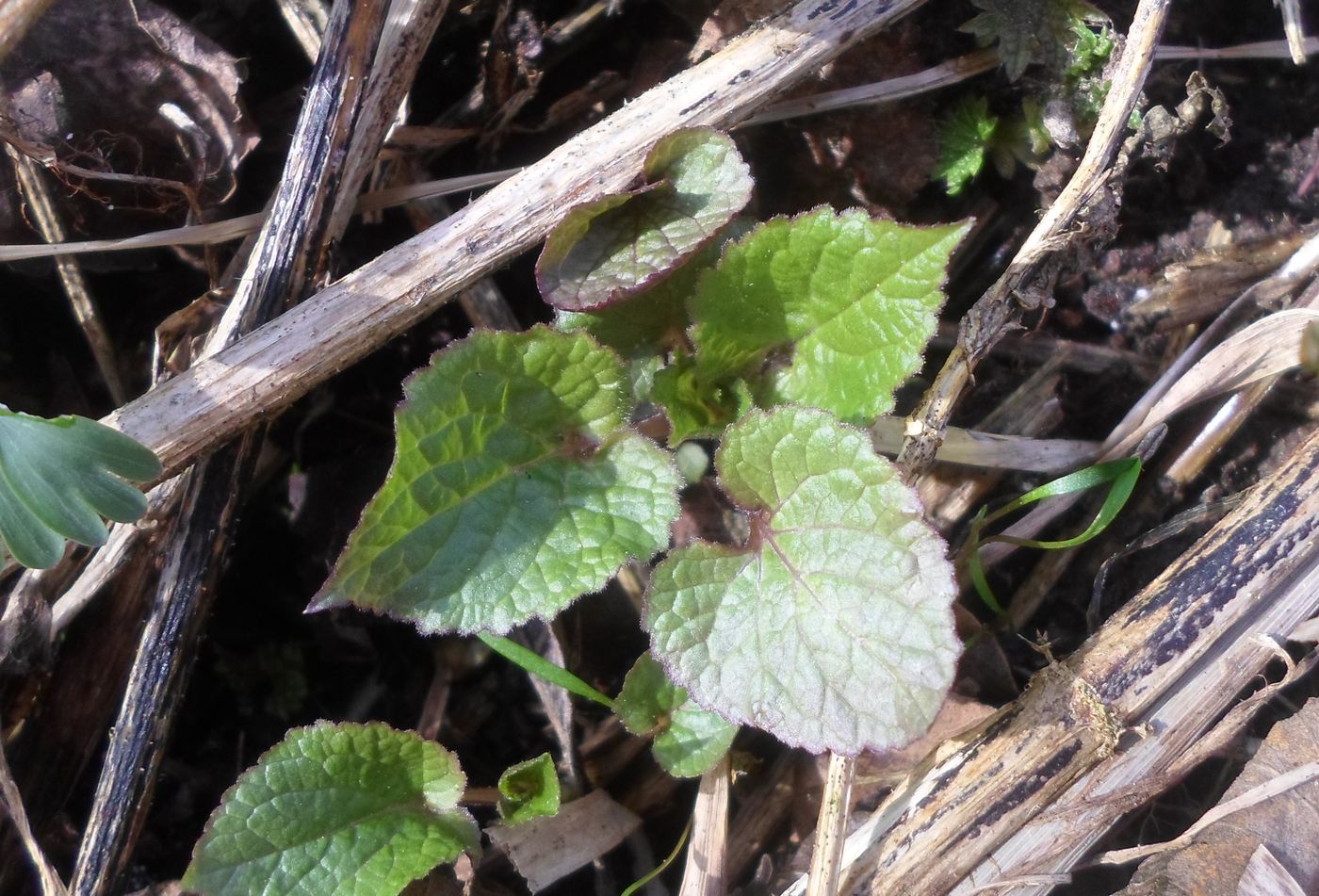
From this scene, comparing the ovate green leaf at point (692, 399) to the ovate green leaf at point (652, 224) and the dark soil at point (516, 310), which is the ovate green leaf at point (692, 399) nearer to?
the ovate green leaf at point (652, 224)

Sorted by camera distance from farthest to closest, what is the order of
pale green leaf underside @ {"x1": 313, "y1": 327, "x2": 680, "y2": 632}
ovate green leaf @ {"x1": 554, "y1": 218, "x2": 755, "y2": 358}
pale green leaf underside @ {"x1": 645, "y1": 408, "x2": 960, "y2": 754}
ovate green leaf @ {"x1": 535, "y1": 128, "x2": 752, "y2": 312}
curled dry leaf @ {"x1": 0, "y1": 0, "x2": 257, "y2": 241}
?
curled dry leaf @ {"x1": 0, "y1": 0, "x2": 257, "y2": 241} < ovate green leaf @ {"x1": 554, "y1": 218, "x2": 755, "y2": 358} < ovate green leaf @ {"x1": 535, "y1": 128, "x2": 752, "y2": 312} < pale green leaf underside @ {"x1": 313, "y1": 327, "x2": 680, "y2": 632} < pale green leaf underside @ {"x1": 645, "y1": 408, "x2": 960, "y2": 754}

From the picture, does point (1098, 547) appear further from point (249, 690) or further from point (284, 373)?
point (249, 690)

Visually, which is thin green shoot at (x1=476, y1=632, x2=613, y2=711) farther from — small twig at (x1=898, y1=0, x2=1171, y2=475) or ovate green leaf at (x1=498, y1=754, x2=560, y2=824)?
small twig at (x1=898, y1=0, x2=1171, y2=475)

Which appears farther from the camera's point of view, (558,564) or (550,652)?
(550,652)

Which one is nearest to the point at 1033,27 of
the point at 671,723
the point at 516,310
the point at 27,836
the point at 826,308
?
the point at 826,308

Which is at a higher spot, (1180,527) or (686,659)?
(686,659)

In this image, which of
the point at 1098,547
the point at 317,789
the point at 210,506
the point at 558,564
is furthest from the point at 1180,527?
the point at 210,506

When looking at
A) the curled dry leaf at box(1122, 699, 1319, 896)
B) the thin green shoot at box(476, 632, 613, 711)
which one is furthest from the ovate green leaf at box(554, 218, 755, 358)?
the curled dry leaf at box(1122, 699, 1319, 896)
